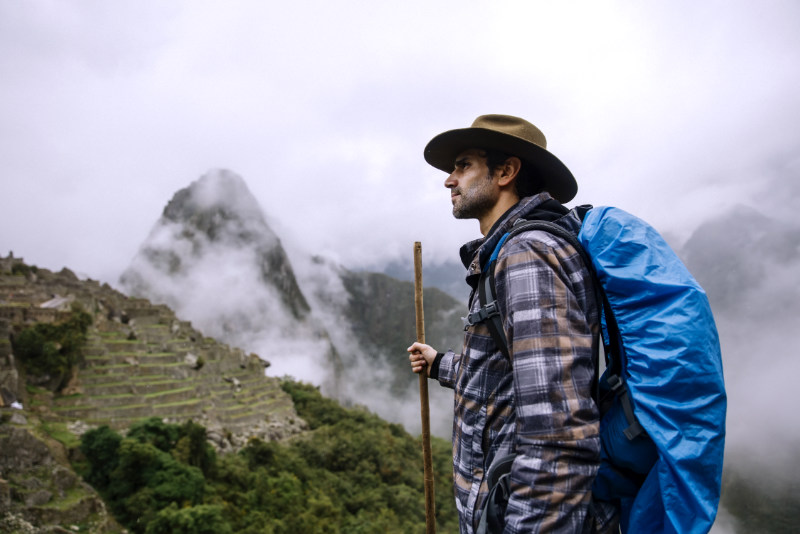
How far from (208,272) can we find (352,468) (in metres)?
57.7

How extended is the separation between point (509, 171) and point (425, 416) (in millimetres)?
1536

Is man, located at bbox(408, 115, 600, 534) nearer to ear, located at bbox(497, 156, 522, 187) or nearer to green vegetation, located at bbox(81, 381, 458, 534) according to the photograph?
ear, located at bbox(497, 156, 522, 187)

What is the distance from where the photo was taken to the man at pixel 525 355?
122 cm

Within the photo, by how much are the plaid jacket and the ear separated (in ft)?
0.75

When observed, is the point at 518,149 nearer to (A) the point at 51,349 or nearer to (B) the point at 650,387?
(B) the point at 650,387

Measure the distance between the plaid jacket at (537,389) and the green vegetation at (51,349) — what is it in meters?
21.5

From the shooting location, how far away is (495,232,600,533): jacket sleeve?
121 cm

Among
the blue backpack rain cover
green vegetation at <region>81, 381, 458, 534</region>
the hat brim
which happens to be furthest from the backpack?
green vegetation at <region>81, 381, 458, 534</region>

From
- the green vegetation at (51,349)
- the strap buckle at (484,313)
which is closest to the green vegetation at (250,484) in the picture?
the green vegetation at (51,349)

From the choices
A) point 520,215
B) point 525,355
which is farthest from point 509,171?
point 525,355

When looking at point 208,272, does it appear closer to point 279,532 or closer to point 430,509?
point 279,532

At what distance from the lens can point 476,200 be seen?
6.18ft

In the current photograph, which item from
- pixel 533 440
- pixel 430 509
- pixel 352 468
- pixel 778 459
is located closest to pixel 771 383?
pixel 778 459

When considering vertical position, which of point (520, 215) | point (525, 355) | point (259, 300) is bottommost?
point (525, 355)
